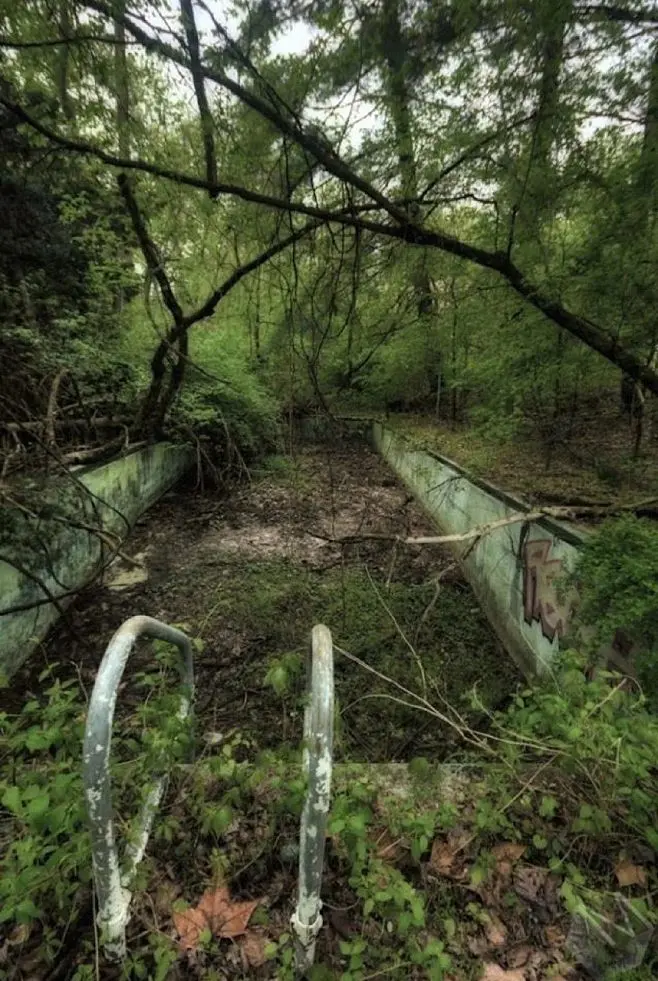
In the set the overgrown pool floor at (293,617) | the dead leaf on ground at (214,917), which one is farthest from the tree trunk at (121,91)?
the dead leaf on ground at (214,917)

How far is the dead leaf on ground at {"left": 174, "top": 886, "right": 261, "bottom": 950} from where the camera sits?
4.49 feet

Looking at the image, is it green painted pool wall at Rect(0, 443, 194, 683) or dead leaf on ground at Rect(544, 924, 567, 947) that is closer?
dead leaf on ground at Rect(544, 924, 567, 947)

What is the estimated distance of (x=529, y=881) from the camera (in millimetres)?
1545

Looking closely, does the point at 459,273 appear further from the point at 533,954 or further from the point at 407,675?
the point at 533,954

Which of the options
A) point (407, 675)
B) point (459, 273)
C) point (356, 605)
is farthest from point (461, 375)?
point (407, 675)

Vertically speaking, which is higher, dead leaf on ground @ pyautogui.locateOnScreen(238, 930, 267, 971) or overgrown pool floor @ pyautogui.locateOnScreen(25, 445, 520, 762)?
dead leaf on ground @ pyautogui.locateOnScreen(238, 930, 267, 971)

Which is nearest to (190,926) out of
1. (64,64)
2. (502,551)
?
(502,551)

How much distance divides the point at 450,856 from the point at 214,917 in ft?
2.76

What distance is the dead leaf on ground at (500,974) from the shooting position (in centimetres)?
133

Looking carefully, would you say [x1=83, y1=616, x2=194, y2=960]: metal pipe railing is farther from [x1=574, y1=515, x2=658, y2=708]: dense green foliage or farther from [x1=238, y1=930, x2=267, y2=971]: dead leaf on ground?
[x1=574, y1=515, x2=658, y2=708]: dense green foliage

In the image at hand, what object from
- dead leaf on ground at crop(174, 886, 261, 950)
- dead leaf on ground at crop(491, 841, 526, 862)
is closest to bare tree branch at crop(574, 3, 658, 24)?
dead leaf on ground at crop(491, 841, 526, 862)

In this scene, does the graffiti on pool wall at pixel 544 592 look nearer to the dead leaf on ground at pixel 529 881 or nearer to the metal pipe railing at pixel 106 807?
the dead leaf on ground at pixel 529 881

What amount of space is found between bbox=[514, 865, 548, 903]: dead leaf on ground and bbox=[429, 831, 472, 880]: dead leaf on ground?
176mm

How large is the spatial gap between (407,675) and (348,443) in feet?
36.9
